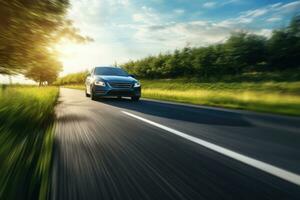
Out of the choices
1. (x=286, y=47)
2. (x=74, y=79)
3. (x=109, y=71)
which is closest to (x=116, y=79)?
(x=109, y=71)

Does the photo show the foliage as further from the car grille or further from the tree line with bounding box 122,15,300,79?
the car grille

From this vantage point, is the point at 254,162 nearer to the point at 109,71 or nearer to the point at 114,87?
the point at 114,87

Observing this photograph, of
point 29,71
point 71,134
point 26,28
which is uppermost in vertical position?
point 26,28

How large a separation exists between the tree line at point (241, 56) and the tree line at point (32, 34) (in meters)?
43.8

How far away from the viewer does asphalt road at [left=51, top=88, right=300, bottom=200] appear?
296 cm

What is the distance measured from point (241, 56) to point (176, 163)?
50.3m

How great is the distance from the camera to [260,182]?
3186mm

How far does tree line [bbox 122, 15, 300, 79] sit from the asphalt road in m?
44.5

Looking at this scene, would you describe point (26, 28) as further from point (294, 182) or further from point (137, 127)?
point (294, 182)

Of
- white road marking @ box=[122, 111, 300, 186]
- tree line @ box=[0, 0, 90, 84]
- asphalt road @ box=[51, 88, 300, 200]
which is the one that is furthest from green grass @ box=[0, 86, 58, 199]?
tree line @ box=[0, 0, 90, 84]

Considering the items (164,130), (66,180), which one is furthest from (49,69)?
(66,180)

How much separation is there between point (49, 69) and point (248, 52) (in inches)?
1834

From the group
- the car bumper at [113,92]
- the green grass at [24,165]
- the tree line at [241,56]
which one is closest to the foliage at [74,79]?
the tree line at [241,56]

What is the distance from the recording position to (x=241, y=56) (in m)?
52.2
